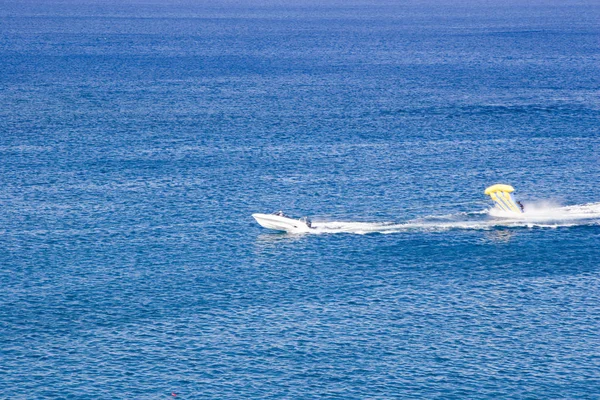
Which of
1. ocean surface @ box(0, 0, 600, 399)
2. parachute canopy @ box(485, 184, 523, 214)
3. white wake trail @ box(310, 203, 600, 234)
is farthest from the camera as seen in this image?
parachute canopy @ box(485, 184, 523, 214)

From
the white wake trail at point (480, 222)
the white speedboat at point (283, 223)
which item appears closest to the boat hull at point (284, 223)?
the white speedboat at point (283, 223)

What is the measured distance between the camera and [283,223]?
476 feet

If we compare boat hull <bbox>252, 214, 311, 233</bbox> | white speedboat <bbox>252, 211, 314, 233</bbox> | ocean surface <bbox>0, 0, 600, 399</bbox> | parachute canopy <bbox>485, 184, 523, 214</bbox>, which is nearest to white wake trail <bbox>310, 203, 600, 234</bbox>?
ocean surface <bbox>0, 0, 600, 399</bbox>

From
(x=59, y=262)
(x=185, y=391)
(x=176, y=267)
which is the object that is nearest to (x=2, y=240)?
(x=59, y=262)

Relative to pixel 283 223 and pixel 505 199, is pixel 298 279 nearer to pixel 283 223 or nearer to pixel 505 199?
pixel 283 223

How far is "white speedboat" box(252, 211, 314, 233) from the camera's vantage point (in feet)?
476

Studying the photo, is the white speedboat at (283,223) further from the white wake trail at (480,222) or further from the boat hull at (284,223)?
Answer: the white wake trail at (480,222)

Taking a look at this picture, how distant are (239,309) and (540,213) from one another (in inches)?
2308

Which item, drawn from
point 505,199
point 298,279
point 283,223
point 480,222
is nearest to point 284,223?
point 283,223

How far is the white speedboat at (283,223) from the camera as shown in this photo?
145000 millimetres

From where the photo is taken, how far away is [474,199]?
160m

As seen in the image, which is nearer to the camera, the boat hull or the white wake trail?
the boat hull

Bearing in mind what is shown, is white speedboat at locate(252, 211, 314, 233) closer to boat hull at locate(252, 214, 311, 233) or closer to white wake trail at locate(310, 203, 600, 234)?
boat hull at locate(252, 214, 311, 233)

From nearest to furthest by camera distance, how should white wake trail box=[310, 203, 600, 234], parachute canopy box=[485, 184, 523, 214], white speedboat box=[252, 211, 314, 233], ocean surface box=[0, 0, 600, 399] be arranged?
ocean surface box=[0, 0, 600, 399] → white speedboat box=[252, 211, 314, 233] → white wake trail box=[310, 203, 600, 234] → parachute canopy box=[485, 184, 523, 214]
